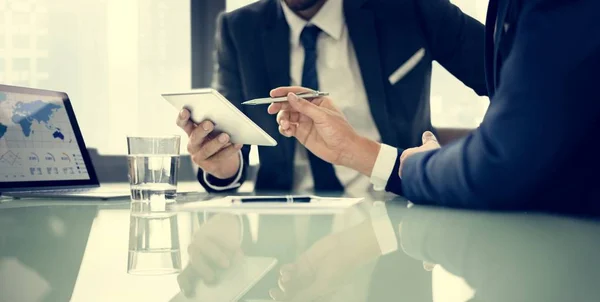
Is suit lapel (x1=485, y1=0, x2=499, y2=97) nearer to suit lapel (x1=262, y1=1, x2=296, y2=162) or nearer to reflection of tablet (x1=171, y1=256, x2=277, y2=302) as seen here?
reflection of tablet (x1=171, y1=256, x2=277, y2=302)

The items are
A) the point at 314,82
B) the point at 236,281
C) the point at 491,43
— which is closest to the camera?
the point at 236,281

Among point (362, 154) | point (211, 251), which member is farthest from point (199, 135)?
point (211, 251)

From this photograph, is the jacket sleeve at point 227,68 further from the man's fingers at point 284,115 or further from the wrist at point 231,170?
the man's fingers at point 284,115

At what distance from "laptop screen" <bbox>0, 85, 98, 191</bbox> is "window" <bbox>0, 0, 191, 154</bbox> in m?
1.29

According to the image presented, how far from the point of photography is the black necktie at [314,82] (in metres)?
2.00

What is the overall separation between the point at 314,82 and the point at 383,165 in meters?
0.75

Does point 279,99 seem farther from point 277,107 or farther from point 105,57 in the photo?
point 105,57

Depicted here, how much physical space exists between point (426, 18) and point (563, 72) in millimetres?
1281

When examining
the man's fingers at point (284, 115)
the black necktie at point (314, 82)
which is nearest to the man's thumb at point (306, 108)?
the man's fingers at point (284, 115)

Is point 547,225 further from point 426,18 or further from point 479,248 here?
point 426,18

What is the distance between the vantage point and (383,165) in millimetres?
1309

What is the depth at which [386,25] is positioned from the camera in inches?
82.7

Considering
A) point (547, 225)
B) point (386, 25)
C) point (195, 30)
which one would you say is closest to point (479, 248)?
point (547, 225)

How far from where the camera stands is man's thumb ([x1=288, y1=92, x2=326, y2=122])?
1344mm
